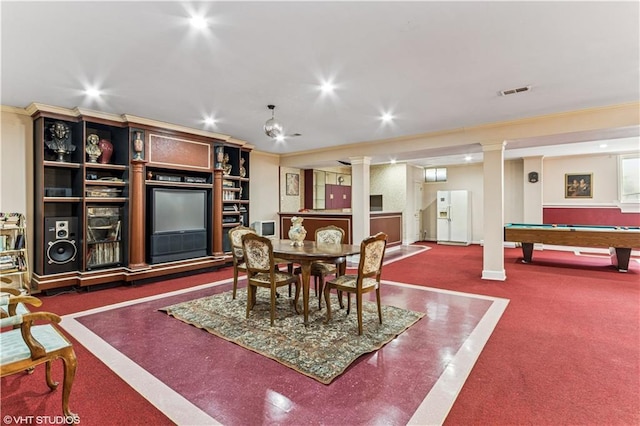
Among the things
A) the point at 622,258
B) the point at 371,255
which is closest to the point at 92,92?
the point at 371,255

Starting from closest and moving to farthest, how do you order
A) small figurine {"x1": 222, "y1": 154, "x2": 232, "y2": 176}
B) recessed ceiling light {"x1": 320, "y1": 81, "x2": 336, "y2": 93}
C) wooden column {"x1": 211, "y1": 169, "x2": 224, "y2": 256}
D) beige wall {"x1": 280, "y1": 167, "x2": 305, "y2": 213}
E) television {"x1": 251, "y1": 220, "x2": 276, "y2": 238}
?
recessed ceiling light {"x1": 320, "y1": 81, "x2": 336, "y2": 93}
wooden column {"x1": 211, "y1": 169, "x2": 224, "y2": 256}
small figurine {"x1": 222, "y1": 154, "x2": 232, "y2": 176}
television {"x1": 251, "y1": 220, "x2": 276, "y2": 238}
beige wall {"x1": 280, "y1": 167, "x2": 305, "y2": 213}

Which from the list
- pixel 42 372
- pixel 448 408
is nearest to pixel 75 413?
pixel 42 372

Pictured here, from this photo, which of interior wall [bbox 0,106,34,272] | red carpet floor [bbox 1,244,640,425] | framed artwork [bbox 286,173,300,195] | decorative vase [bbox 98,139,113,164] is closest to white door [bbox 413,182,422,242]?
framed artwork [bbox 286,173,300,195]

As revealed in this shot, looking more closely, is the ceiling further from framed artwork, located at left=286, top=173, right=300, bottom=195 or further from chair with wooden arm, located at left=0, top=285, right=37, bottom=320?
framed artwork, located at left=286, top=173, right=300, bottom=195

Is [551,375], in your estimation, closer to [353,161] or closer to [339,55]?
[339,55]

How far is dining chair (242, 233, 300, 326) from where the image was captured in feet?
10.6

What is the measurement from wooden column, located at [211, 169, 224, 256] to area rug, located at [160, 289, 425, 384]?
77.0 inches

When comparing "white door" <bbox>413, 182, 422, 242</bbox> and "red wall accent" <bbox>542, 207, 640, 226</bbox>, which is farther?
"white door" <bbox>413, 182, 422, 242</bbox>

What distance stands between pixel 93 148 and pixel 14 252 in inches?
65.7

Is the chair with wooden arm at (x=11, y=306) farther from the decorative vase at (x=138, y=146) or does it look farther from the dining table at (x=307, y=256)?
the decorative vase at (x=138, y=146)

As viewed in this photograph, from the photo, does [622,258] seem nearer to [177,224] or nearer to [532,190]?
[532,190]

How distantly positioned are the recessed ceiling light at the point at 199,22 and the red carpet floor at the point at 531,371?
2564 millimetres

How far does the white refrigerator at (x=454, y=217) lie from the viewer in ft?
31.4

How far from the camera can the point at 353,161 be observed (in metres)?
6.65
